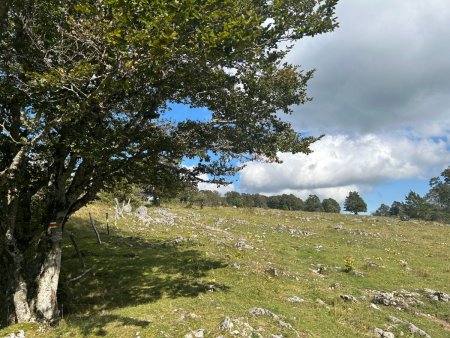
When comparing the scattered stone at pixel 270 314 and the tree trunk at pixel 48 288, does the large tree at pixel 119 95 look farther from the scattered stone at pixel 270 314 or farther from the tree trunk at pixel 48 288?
the scattered stone at pixel 270 314

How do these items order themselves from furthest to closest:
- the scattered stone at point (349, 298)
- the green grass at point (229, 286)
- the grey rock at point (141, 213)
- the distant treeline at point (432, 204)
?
1. the distant treeline at point (432, 204)
2. the grey rock at point (141, 213)
3. the scattered stone at point (349, 298)
4. the green grass at point (229, 286)

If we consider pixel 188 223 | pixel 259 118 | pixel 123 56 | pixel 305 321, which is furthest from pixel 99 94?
pixel 188 223

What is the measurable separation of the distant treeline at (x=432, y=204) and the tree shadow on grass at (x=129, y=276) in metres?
127

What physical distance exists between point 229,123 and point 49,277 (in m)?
10.2

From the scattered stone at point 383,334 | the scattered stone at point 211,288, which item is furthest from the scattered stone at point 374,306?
the scattered stone at point 211,288

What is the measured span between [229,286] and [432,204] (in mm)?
177145

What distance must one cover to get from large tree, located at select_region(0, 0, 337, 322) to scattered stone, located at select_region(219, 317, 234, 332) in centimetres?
686

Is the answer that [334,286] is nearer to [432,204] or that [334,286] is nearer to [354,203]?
[354,203]

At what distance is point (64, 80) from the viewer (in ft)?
37.2

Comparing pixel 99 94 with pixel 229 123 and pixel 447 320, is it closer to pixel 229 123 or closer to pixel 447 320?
pixel 229 123

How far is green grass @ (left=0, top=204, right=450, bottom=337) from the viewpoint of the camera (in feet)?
43.0

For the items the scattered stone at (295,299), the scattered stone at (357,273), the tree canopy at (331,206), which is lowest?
the scattered stone at (295,299)

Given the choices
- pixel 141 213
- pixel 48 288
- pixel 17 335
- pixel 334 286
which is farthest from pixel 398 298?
pixel 141 213

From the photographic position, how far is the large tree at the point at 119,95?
10969mm
